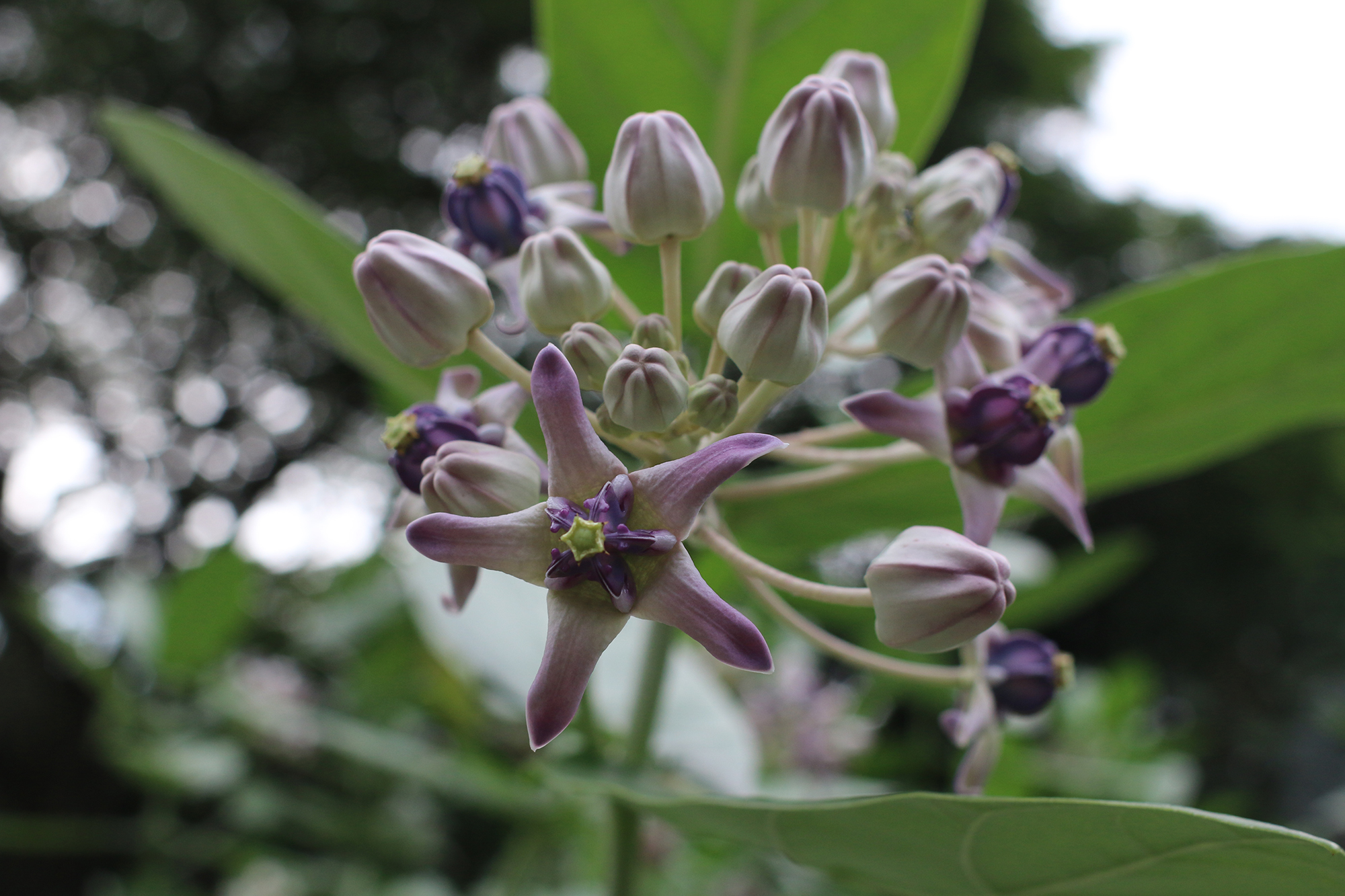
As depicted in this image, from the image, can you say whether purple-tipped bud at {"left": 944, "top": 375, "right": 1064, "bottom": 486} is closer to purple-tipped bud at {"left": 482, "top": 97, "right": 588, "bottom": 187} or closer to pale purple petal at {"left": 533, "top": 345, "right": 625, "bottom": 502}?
pale purple petal at {"left": 533, "top": 345, "right": 625, "bottom": 502}

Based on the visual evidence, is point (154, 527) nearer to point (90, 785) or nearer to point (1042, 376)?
point (90, 785)

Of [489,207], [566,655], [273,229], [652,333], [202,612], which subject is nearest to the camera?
[566,655]

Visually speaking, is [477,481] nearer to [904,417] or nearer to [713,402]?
[713,402]

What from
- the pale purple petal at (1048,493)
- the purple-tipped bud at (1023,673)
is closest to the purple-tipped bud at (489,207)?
the pale purple petal at (1048,493)

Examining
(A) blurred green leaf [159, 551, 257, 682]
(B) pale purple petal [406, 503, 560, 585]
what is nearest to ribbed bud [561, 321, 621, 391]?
(B) pale purple petal [406, 503, 560, 585]

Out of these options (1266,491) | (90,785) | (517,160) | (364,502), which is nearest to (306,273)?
(517,160)

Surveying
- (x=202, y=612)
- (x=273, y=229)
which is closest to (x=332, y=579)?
(x=202, y=612)

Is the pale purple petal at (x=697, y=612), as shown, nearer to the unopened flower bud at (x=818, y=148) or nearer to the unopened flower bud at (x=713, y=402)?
the unopened flower bud at (x=713, y=402)
